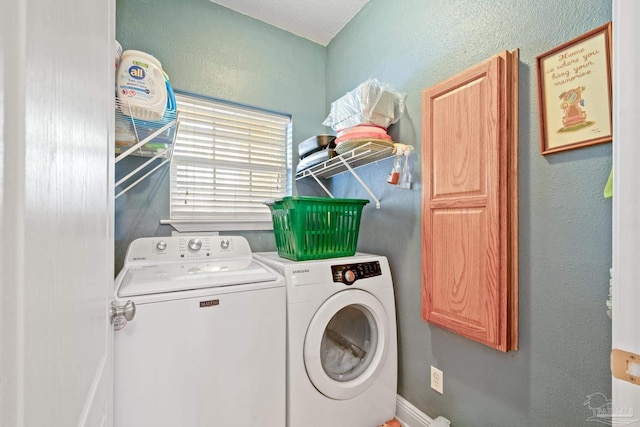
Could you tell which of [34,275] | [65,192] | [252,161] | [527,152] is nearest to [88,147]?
[65,192]

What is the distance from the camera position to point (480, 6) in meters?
1.22

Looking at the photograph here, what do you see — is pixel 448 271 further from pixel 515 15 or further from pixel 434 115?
pixel 515 15

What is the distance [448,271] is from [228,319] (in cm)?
105

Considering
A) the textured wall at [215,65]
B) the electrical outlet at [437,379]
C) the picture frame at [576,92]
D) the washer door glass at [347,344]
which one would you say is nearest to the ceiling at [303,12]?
the textured wall at [215,65]

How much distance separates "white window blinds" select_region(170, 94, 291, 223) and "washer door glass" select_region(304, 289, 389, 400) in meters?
1.00

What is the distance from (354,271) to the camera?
4.81 feet

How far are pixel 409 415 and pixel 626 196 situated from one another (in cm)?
150

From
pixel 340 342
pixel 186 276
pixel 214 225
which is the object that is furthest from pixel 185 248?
pixel 340 342

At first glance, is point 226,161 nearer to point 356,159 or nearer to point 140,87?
point 140,87

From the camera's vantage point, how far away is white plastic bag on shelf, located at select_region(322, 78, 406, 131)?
154 centimetres

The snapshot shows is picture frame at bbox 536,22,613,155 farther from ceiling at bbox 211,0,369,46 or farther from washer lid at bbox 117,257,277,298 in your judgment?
ceiling at bbox 211,0,369,46

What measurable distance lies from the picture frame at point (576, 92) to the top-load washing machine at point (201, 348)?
1.27 m

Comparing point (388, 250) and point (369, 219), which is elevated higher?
point (369, 219)

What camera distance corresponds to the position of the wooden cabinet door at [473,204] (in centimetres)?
108
